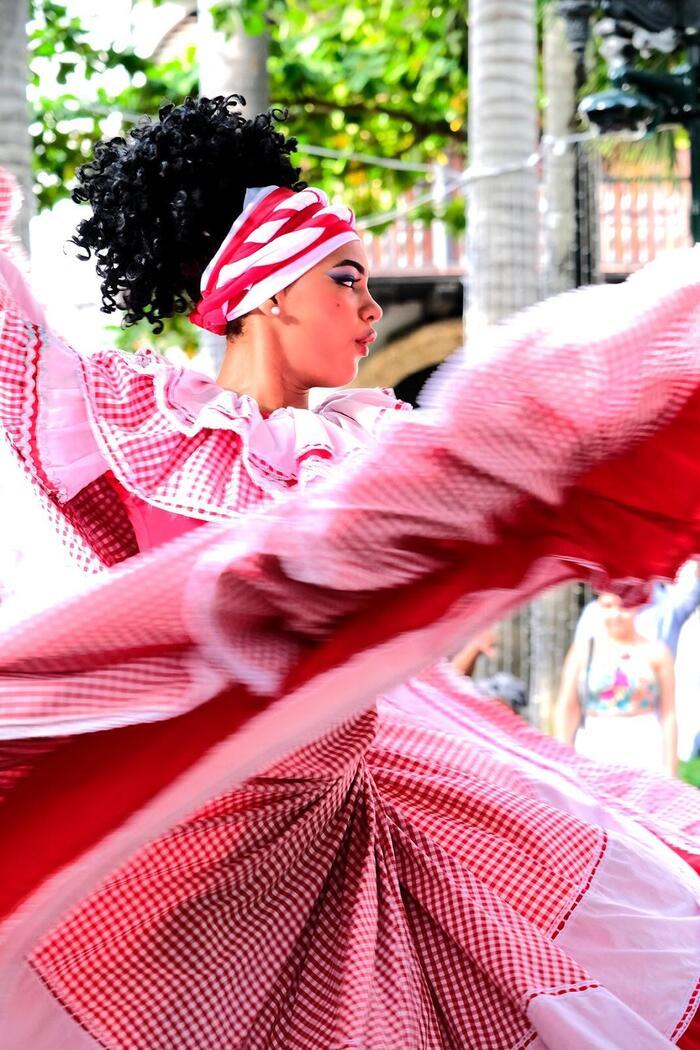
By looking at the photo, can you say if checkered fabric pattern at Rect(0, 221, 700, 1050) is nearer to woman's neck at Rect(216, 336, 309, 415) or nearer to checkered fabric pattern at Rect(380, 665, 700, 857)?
checkered fabric pattern at Rect(380, 665, 700, 857)

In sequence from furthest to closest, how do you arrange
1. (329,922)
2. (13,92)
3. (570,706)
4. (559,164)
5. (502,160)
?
(559,164), (502,160), (13,92), (570,706), (329,922)

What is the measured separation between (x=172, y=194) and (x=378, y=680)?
131cm

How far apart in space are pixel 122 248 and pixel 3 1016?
1.42 m

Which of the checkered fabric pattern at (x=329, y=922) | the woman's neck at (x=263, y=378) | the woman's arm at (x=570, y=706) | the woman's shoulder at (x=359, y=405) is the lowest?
the woman's arm at (x=570, y=706)

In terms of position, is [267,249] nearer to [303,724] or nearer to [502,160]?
[303,724]

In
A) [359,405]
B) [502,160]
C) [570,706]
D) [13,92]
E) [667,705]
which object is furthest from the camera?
[502,160]

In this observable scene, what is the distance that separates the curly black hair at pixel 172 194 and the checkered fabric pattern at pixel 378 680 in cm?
100

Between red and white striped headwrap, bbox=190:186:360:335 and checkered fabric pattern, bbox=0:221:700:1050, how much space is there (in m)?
0.79

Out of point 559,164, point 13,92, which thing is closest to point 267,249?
point 13,92

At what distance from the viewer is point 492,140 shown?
8.30 meters

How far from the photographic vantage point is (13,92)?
6.88 meters

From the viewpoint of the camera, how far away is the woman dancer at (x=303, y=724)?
1.87 m

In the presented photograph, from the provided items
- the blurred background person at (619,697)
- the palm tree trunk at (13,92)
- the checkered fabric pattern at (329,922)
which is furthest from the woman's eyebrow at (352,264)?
the palm tree trunk at (13,92)

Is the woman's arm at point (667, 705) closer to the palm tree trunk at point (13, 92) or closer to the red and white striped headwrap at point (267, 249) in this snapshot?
the palm tree trunk at point (13, 92)
